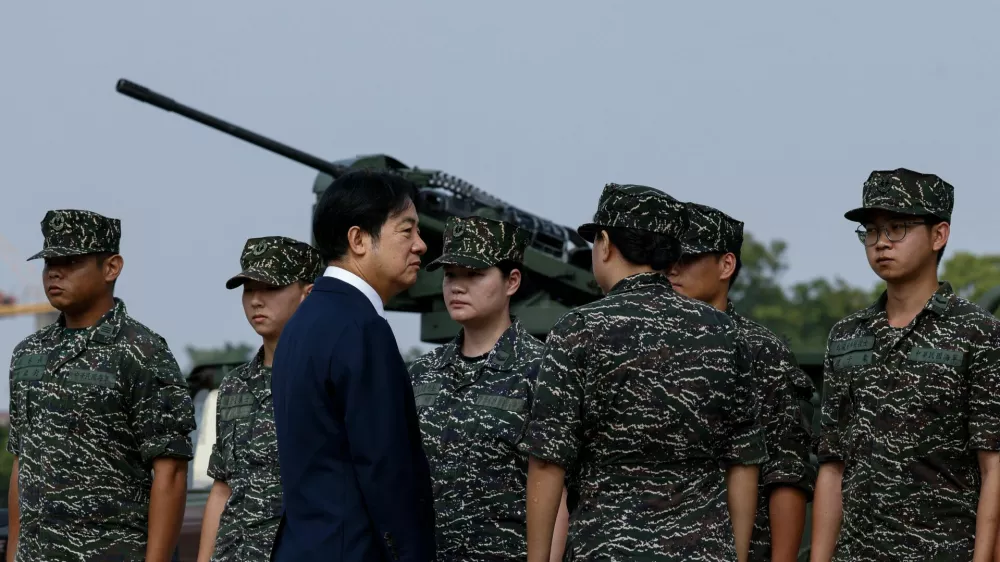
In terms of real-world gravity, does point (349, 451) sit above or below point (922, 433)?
Answer: below

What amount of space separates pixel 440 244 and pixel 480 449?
261 inches

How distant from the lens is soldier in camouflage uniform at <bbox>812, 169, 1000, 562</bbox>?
16.7 feet

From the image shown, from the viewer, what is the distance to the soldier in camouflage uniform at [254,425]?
5844 millimetres

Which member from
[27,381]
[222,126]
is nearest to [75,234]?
[27,381]

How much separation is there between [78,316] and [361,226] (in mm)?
2483

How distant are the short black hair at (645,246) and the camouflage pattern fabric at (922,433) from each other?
1.14 metres

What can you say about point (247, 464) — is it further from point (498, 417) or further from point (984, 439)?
point (984, 439)

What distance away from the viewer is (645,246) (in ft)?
15.1

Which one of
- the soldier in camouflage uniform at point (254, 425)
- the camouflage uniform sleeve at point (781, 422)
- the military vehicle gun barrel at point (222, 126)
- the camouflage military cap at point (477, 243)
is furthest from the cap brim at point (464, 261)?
the military vehicle gun barrel at point (222, 126)

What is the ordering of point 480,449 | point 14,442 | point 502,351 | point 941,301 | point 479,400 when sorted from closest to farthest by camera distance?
point 941,301, point 480,449, point 479,400, point 502,351, point 14,442

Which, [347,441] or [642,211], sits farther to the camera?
[642,211]

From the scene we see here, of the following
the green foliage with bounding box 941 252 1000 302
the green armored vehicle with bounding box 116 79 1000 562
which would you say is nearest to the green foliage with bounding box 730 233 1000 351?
the green foliage with bounding box 941 252 1000 302

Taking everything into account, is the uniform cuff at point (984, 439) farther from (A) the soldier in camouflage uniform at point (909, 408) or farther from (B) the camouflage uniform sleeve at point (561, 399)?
(B) the camouflage uniform sleeve at point (561, 399)

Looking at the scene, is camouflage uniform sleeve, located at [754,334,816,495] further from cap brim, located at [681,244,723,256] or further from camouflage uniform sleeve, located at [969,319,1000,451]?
camouflage uniform sleeve, located at [969,319,1000,451]
